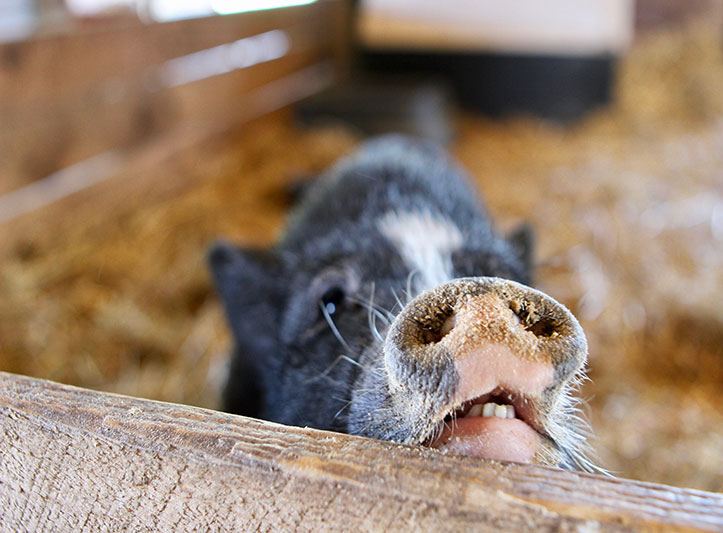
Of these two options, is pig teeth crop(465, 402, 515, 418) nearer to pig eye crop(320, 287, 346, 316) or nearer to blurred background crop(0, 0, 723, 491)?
pig eye crop(320, 287, 346, 316)

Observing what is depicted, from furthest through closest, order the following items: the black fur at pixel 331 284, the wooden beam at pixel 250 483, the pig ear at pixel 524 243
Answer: the pig ear at pixel 524 243, the black fur at pixel 331 284, the wooden beam at pixel 250 483

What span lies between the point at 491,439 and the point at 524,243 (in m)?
1.30

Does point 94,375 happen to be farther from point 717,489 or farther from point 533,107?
point 533,107

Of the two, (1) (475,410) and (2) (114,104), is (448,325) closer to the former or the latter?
(1) (475,410)

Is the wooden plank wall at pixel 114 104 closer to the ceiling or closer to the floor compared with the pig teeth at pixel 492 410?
closer to the floor

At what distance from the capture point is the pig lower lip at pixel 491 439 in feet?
2.97

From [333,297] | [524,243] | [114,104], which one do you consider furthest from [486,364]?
[114,104]

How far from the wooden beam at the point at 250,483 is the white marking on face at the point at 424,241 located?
2.30 ft

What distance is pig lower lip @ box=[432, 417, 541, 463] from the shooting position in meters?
0.91

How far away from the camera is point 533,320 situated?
36.5 inches

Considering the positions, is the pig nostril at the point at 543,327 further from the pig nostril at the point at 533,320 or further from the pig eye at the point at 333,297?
the pig eye at the point at 333,297

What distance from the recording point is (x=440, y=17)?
7.16 meters

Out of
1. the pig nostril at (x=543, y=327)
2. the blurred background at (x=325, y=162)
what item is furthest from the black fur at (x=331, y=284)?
the blurred background at (x=325, y=162)

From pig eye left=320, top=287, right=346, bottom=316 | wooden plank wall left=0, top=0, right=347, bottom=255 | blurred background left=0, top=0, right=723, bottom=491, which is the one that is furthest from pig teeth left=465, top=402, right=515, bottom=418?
wooden plank wall left=0, top=0, right=347, bottom=255
